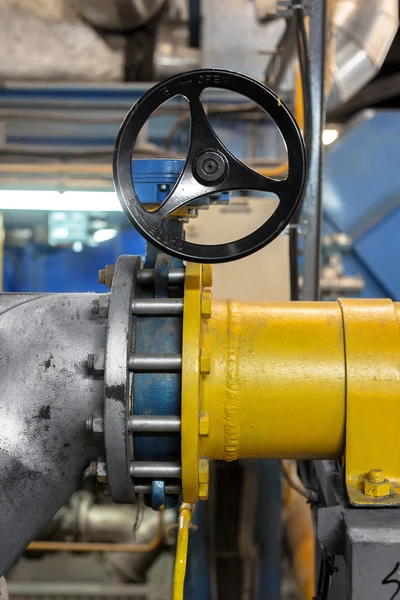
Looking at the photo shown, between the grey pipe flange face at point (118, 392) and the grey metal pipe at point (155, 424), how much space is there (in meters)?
0.01

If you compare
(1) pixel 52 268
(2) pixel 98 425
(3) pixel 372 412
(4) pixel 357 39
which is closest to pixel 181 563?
(2) pixel 98 425

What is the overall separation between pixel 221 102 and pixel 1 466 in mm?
2176

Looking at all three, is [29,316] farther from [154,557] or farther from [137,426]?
[154,557]

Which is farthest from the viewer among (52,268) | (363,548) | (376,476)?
(52,268)

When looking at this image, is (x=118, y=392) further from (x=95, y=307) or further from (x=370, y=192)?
(x=370, y=192)

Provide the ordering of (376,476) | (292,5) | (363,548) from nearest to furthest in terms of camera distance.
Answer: (363,548) < (376,476) < (292,5)

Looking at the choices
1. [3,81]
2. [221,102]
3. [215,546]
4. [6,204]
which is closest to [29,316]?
[6,204]

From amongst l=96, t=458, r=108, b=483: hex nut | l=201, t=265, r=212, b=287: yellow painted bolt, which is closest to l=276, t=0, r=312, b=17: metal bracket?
l=201, t=265, r=212, b=287: yellow painted bolt

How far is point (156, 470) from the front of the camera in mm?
849

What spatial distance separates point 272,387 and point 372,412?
15cm

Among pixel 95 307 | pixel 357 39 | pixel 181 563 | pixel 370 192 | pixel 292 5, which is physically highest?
pixel 357 39

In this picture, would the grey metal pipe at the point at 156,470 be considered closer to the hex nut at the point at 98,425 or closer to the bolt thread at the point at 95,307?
the hex nut at the point at 98,425

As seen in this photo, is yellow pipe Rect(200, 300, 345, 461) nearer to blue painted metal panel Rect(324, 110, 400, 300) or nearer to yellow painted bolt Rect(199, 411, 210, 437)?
yellow painted bolt Rect(199, 411, 210, 437)

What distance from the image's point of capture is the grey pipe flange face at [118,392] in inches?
31.9
